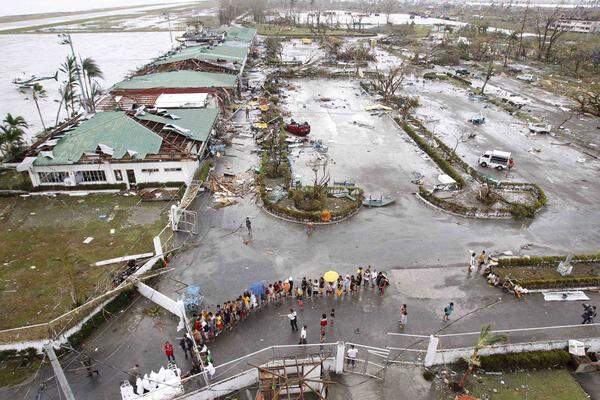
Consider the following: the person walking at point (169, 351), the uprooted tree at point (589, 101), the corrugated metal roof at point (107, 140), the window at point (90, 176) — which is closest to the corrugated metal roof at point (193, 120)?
the corrugated metal roof at point (107, 140)

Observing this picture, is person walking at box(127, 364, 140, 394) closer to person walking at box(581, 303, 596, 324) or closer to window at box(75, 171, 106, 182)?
window at box(75, 171, 106, 182)

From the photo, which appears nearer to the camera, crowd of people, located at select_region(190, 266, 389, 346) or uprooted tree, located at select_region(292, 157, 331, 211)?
crowd of people, located at select_region(190, 266, 389, 346)

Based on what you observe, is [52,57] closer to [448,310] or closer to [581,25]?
[448,310]

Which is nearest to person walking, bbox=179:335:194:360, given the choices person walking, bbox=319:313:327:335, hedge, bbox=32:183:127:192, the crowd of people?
the crowd of people

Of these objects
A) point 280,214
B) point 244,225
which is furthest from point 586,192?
point 244,225

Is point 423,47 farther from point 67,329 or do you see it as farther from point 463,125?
point 67,329

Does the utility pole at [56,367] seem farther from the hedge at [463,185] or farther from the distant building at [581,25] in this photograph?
the distant building at [581,25]
